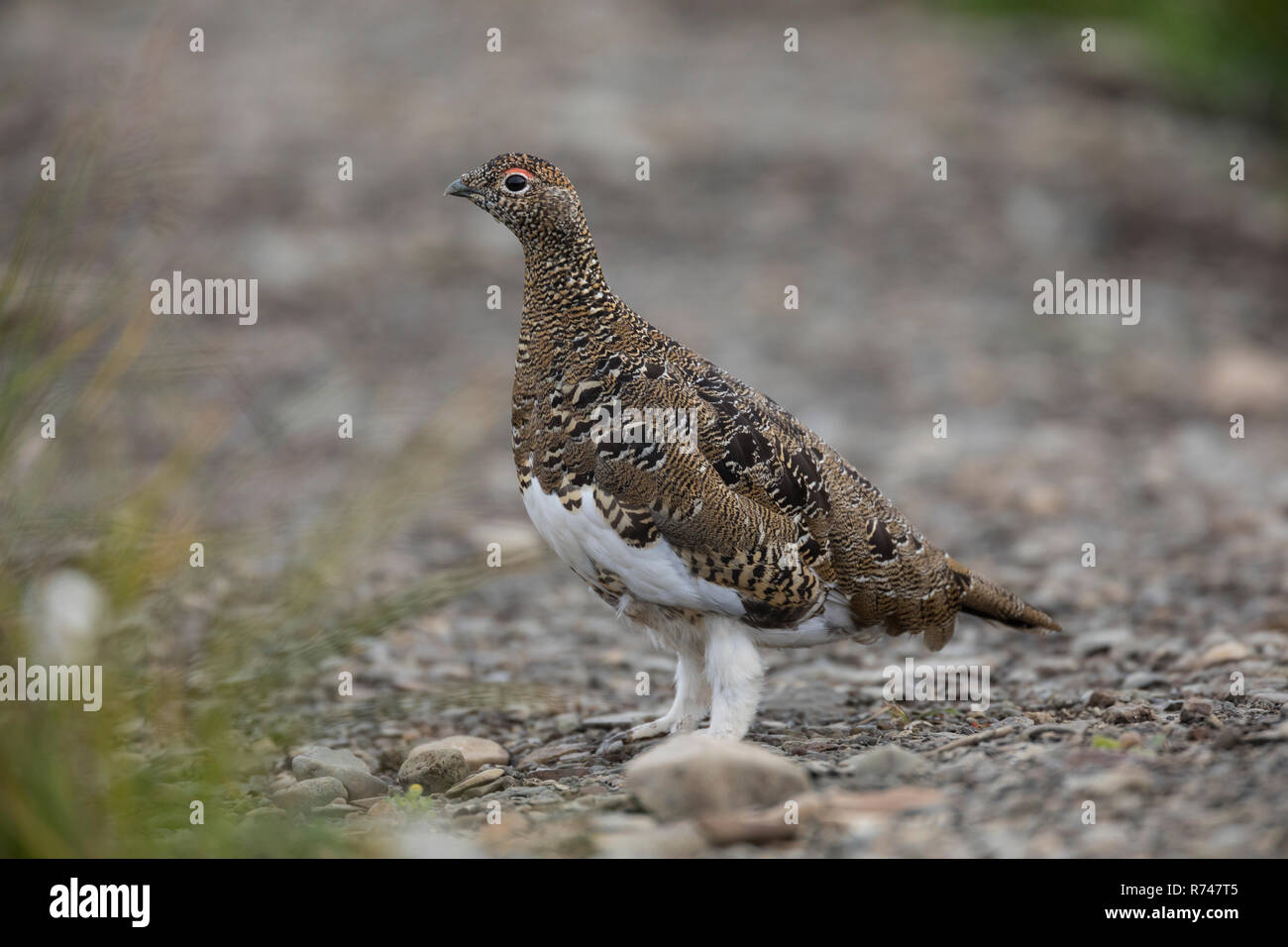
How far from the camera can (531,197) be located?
577cm

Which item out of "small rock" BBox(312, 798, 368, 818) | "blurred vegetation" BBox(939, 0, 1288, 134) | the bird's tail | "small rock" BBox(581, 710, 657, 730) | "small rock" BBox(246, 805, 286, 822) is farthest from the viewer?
"blurred vegetation" BBox(939, 0, 1288, 134)

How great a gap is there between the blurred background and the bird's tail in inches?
20.4

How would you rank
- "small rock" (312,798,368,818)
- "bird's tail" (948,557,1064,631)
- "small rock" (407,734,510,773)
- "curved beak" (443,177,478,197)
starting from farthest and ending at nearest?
"bird's tail" (948,557,1064,631) < "curved beak" (443,177,478,197) < "small rock" (407,734,510,773) < "small rock" (312,798,368,818)

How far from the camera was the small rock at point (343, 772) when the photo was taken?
5422mm

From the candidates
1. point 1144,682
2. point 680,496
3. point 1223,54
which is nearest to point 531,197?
point 680,496

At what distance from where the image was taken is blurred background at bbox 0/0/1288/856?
14.9 ft

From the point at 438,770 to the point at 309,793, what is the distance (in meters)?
0.60

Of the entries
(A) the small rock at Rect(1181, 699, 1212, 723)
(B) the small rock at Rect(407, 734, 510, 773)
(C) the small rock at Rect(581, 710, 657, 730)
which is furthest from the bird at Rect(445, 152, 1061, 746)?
(A) the small rock at Rect(1181, 699, 1212, 723)

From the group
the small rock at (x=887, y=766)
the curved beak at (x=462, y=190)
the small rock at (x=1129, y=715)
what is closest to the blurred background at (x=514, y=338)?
the small rock at (x=887, y=766)

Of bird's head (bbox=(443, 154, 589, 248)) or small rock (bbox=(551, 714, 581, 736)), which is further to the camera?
small rock (bbox=(551, 714, 581, 736))

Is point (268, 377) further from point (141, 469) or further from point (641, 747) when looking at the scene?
point (641, 747)

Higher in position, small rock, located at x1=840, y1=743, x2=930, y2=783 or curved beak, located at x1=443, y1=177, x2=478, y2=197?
curved beak, located at x1=443, y1=177, x2=478, y2=197

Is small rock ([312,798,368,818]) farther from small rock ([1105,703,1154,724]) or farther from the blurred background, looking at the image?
small rock ([1105,703,1154,724])

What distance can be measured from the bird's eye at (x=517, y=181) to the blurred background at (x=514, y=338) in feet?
2.79
